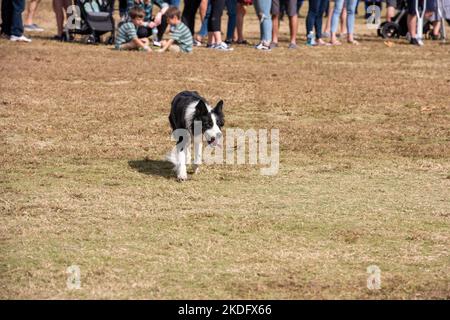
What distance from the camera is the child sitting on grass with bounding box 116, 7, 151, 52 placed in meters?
20.5

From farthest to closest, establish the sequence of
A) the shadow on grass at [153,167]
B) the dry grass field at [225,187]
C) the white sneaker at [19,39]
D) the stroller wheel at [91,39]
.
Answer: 1. the stroller wheel at [91,39]
2. the white sneaker at [19,39]
3. the shadow on grass at [153,167]
4. the dry grass field at [225,187]

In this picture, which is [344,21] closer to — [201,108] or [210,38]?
[210,38]

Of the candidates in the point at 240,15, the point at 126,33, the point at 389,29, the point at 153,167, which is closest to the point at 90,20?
the point at 126,33

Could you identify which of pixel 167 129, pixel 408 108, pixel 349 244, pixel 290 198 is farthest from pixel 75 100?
pixel 349 244

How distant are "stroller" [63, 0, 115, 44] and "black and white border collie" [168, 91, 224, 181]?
10722mm

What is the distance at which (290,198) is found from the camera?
1011 cm

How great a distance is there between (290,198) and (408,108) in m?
5.51

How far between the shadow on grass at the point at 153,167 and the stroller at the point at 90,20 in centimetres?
1028

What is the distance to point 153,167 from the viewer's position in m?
11.4

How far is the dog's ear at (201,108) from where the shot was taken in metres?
10.2

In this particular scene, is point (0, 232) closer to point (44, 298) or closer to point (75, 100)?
point (44, 298)

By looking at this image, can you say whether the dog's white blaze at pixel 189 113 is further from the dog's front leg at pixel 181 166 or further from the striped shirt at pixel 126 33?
the striped shirt at pixel 126 33

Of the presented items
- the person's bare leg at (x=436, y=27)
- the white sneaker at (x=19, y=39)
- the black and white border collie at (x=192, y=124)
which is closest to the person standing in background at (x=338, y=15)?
the person's bare leg at (x=436, y=27)

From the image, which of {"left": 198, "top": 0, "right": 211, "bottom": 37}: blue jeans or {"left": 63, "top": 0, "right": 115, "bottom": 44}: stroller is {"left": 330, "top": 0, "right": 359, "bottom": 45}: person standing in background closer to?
{"left": 198, "top": 0, "right": 211, "bottom": 37}: blue jeans
